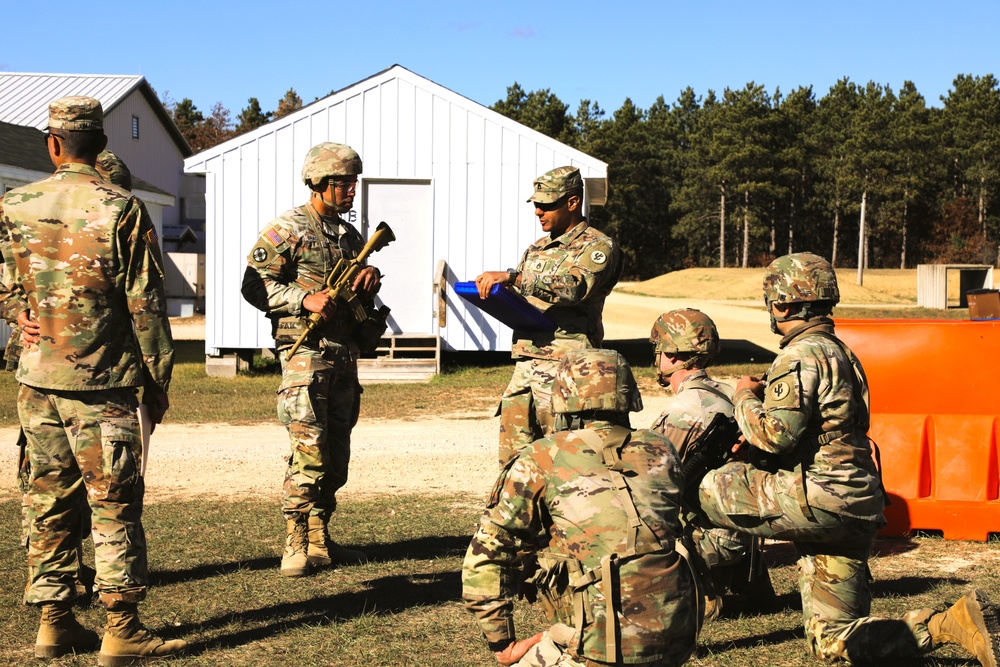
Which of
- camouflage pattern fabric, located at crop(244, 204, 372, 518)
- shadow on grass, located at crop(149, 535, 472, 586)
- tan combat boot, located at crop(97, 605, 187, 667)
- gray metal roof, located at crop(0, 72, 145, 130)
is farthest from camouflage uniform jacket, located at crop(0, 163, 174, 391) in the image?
gray metal roof, located at crop(0, 72, 145, 130)

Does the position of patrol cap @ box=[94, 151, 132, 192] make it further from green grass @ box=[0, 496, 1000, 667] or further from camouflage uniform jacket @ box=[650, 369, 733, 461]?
camouflage uniform jacket @ box=[650, 369, 733, 461]

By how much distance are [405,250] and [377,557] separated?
1093 centimetres

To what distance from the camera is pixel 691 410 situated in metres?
5.15

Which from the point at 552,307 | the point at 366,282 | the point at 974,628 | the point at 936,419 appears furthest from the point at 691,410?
the point at 936,419

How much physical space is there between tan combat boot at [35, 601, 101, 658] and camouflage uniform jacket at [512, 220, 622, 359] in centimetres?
268

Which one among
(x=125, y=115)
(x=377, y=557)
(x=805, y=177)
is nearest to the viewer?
(x=377, y=557)

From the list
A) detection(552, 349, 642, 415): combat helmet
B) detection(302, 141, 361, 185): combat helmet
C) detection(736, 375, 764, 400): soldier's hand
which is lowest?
detection(736, 375, 764, 400): soldier's hand

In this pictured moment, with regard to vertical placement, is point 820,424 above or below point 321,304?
below

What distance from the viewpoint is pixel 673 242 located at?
236ft

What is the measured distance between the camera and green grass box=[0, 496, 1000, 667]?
5078 mm

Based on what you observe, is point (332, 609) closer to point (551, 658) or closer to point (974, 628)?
point (551, 658)

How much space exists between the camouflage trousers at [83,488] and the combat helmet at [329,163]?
1962 mm

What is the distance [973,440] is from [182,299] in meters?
26.8

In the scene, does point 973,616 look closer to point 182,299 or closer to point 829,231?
point 182,299
